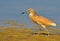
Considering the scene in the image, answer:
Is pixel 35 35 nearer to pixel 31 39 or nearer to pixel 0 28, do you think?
pixel 31 39

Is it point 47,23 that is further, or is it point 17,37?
point 47,23

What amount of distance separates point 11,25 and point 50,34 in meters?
2.05

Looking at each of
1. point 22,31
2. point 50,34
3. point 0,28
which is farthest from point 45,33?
point 0,28

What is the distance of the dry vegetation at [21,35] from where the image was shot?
11.0 metres

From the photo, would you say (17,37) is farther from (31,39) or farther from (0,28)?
(0,28)

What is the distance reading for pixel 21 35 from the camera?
11695 millimetres

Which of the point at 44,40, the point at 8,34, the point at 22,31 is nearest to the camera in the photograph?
the point at 44,40

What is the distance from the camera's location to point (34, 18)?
12.1 m

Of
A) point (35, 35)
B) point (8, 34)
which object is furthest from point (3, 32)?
point (35, 35)

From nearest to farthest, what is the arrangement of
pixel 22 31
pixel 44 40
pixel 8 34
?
pixel 44 40 → pixel 8 34 → pixel 22 31

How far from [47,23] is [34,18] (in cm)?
57

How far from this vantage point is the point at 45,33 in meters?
12.4

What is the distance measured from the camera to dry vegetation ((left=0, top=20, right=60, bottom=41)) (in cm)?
1098

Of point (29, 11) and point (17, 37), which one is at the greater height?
point (29, 11)
